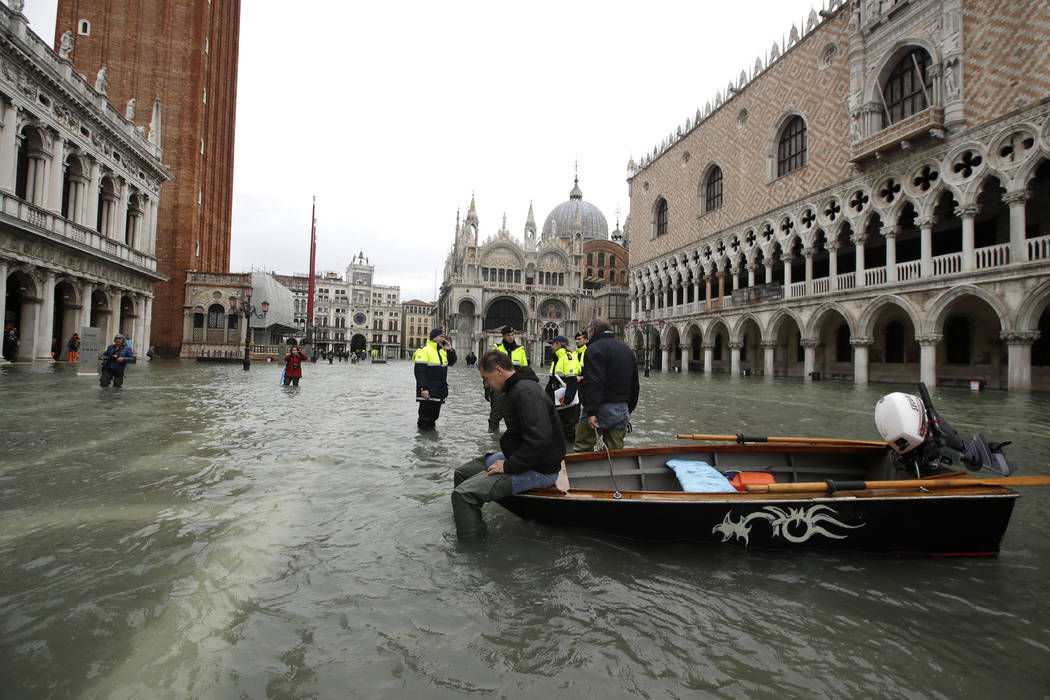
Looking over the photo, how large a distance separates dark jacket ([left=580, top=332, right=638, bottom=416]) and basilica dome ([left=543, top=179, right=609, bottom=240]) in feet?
241

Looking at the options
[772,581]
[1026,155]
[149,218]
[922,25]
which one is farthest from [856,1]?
[149,218]

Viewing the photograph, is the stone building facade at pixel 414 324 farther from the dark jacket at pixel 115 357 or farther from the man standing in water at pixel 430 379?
the man standing in water at pixel 430 379

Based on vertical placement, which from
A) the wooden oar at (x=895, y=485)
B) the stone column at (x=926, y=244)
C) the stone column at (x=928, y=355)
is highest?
the stone column at (x=926, y=244)

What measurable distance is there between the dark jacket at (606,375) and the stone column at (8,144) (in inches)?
861

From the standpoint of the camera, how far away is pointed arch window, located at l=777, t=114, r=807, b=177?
2675 cm

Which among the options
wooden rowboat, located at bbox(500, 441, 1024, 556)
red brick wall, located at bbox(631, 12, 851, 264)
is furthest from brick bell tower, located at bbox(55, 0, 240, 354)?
wooden rowboat, located at bbox(500, 441, 1024, 556)

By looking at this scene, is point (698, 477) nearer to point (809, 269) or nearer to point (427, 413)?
point (427, 413)

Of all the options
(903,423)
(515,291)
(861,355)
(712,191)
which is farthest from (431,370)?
(515,291)

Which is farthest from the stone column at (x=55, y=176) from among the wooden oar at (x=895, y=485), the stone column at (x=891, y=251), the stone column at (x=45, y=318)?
the stone column at (x=891, y=251)

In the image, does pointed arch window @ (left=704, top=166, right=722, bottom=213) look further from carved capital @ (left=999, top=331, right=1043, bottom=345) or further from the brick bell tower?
the brick bell tower

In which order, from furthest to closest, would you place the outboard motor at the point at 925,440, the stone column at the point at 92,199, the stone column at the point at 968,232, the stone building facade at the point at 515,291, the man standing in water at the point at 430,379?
the stone building facade at the point at 515,291 → the stone column at the point at 92,199 → the stone column at the point at 968,232 → the man standing in water at the point at 430,379 → the outboard motor at the point at 925,440

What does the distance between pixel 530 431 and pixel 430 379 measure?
474 centimetres

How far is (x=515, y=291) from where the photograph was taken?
61.5 metres

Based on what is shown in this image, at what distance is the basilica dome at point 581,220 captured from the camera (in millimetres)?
78250
